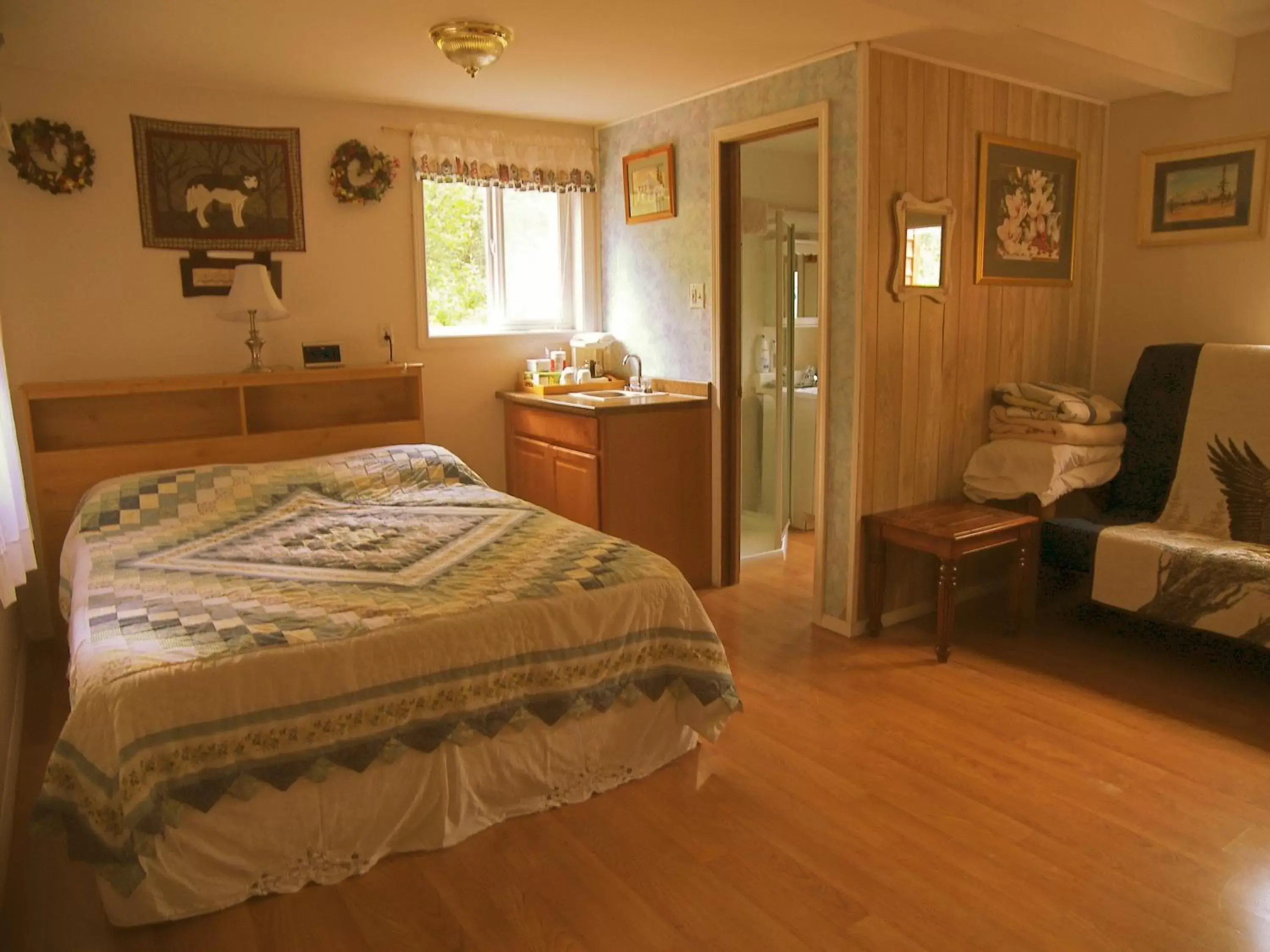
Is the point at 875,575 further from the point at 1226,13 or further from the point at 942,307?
the point at 1226,13

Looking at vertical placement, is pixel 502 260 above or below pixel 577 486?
above

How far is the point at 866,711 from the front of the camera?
9.86 feet

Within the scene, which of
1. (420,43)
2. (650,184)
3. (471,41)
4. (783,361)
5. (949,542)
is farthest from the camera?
(783,361)

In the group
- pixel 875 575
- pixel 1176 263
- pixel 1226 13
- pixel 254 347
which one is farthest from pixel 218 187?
pixel 1176 263

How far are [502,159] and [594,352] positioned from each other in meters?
1.05

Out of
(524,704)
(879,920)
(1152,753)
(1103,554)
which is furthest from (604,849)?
(1103,554)

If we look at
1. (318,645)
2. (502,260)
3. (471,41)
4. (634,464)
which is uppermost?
(471,41)

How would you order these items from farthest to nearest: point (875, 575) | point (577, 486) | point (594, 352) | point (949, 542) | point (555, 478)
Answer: point (594, 352) → point (555, 478) → point (577, 486) → point (875, 575) → point (949, 542)

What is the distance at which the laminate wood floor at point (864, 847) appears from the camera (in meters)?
1.94

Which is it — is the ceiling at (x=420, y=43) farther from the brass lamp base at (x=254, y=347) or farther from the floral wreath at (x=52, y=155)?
the brass lamp base at (x=254, y=347)

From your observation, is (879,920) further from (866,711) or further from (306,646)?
(306,646)

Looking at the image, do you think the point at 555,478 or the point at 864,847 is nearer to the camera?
the point at 864,847

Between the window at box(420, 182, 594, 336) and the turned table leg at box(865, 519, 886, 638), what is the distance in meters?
2.08

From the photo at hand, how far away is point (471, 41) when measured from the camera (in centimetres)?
303
